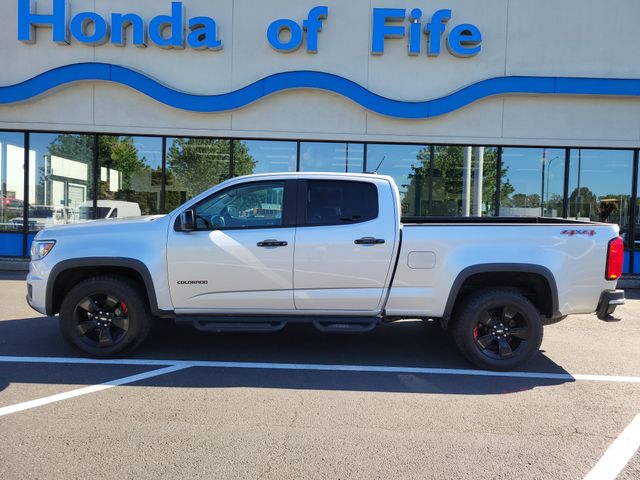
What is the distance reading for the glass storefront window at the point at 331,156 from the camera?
11.5 m

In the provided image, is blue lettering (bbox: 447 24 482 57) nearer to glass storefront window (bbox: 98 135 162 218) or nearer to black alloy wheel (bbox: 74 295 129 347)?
glass storefront window (bbox: 98 135 162 218)

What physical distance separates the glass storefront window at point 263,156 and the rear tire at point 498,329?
7332 mm

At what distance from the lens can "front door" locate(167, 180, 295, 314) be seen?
4887 mm

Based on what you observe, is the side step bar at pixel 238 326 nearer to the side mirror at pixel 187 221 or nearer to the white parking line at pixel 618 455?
the side mirror at pixel 187 221

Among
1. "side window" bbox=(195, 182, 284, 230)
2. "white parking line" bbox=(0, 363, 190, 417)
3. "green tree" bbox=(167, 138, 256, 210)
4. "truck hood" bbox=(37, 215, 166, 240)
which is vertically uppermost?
"green tree" bbox=(167, 138, 256, 210)

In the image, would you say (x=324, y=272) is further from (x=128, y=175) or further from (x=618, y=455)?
(x=128, y=175)

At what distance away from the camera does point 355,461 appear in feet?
10.5

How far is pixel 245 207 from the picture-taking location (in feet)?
16.8

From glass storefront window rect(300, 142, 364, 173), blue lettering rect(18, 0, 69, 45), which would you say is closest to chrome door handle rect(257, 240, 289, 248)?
glass storefront window rect(300, 142, 364, 173)

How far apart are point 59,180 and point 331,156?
6549 mm

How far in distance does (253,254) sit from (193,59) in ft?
25.6

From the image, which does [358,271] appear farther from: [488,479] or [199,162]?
[199,162]

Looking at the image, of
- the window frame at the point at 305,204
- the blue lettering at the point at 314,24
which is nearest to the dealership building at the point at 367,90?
the blue lettering at the point at 314,24

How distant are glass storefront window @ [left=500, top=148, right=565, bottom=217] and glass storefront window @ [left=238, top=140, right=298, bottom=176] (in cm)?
488
